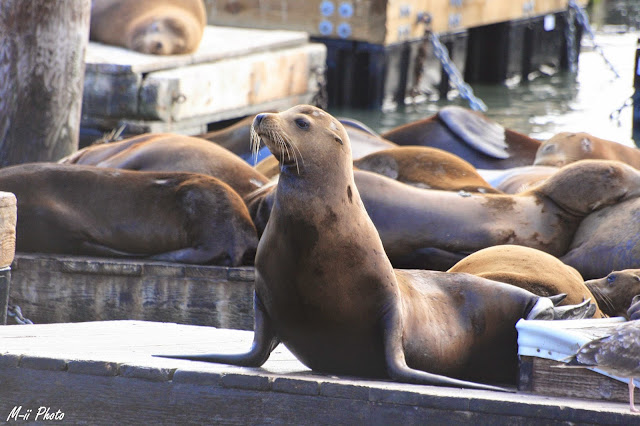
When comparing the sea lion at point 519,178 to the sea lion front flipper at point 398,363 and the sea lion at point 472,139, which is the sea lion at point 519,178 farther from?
the sea lion front flipper at point 398,363

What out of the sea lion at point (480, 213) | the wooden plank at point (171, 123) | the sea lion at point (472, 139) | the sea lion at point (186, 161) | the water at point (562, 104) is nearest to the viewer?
the sea lion at point (480, 213)

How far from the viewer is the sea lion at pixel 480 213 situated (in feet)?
20.3

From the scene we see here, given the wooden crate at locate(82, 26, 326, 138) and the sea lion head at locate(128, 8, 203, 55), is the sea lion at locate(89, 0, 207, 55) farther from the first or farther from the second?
the wooden crate at locate(82, 26, 326, 138)

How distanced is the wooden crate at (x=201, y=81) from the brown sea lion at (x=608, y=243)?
5.88 metres

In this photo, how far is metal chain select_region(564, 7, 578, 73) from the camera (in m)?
24.5

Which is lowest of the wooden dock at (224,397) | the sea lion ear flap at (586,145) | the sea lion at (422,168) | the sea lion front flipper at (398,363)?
the wooden dock at (224,397)

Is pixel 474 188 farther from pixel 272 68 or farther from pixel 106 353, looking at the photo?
pixel 272 68

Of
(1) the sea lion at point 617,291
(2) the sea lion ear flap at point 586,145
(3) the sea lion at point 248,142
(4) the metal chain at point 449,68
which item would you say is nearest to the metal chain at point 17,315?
(1) the sea lion at point 617,291

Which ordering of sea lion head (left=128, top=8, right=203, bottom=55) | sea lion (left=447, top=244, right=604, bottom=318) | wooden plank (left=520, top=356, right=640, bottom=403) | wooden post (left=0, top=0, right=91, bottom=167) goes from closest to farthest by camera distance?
wooden plank (left=520, top=356, right=640, bottom=403) < sea lion (left=447, top=244, right=604, bottom=318) < wooden post (left=0, top=0, right=91, bottom=167) < sea lion head (left=128, top=8, right=203, bottom=55)

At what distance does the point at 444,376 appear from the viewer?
4.06 meters

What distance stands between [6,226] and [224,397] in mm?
1665

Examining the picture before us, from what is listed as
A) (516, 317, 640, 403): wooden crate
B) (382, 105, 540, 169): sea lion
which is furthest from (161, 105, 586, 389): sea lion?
(382, 105, 540, 169): sea lion

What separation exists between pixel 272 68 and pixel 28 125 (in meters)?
5.98

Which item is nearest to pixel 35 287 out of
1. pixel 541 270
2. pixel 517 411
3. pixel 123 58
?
pixel 541 270
